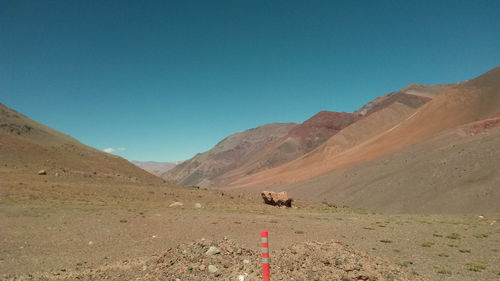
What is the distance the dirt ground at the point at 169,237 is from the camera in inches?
432

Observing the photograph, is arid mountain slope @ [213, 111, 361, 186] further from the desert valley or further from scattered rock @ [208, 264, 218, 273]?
scattered rock @ [208, 264, 218, 273]

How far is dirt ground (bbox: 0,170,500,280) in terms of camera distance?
1098 cm

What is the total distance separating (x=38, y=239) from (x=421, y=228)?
63.0 ft

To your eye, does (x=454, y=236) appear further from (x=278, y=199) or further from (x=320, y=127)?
(x=320, y=127)

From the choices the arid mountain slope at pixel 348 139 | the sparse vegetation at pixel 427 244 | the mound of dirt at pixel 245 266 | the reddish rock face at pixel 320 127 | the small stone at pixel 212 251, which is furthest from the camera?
the reddish rock face at pixel 320 127

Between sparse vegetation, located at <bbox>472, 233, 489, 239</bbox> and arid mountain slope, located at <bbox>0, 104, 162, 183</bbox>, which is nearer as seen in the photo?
sparse vegetation, located at <bbox>472, 233, 489, 239</bbox>

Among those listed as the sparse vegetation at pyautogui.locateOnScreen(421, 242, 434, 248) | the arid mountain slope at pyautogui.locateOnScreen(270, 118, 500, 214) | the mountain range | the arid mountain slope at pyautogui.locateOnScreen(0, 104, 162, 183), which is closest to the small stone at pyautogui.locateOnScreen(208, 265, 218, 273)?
the sparse vegetation at pyautogui.locateOnScreen(421, 242, 434, 248)

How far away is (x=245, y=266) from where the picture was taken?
877 centimetres

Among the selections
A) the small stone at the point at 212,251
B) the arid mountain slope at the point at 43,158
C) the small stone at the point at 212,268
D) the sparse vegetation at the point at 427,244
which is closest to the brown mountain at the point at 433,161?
the sparse vegetation at the point at 427,244

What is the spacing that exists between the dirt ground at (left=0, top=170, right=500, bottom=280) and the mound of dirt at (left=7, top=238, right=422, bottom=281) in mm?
211

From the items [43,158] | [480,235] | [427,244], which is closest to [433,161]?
[480,235]

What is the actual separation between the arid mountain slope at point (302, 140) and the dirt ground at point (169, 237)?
10559 cm

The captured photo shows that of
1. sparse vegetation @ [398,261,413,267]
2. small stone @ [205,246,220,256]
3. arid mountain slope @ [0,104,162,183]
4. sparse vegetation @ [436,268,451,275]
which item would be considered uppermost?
arid mountain slope @ [0,104,162,183]

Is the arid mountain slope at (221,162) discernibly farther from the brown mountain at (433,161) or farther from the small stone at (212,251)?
the small stone at (212,251)
